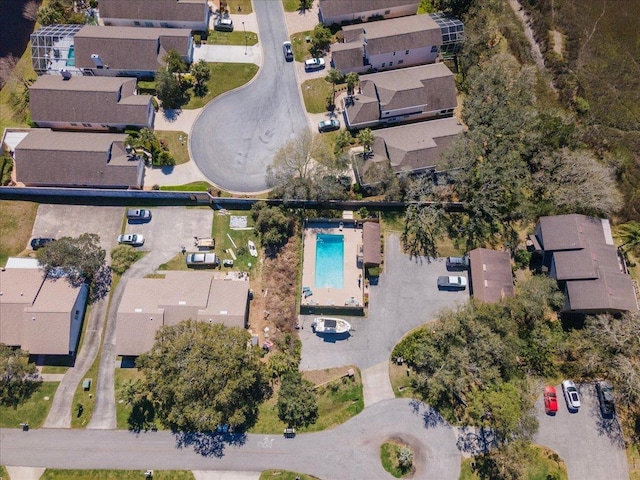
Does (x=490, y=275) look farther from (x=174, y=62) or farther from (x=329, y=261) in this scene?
(x=174, y=62)

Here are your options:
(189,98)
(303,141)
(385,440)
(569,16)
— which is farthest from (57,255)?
(569,16)

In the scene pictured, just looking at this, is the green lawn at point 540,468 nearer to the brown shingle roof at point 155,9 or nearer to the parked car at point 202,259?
the parked car at point 202,259

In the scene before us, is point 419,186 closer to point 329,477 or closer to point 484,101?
point 484,101

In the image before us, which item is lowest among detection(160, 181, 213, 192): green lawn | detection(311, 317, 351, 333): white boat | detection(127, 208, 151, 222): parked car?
detection(311, 317, 351, 333): white boat

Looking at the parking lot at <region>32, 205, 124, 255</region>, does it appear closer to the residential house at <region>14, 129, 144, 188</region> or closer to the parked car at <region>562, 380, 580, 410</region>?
the residential house at <region>14, 129, 144, 188</region>

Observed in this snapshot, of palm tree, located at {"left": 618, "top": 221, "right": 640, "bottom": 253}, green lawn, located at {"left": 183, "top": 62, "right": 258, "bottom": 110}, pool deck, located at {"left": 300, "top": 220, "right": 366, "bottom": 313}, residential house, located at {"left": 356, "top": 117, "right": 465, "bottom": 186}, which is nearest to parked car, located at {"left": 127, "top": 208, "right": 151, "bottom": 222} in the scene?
green lawn, located at {"left": 183, "top": 62, "right": 258, "bottom": 110}

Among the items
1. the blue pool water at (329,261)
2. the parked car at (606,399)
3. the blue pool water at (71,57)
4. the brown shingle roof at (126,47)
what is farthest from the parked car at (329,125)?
the parked car at (606,399)

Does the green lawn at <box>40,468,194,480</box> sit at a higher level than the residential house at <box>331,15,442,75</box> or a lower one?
lower

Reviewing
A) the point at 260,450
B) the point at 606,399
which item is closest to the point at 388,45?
the point at 606,399
